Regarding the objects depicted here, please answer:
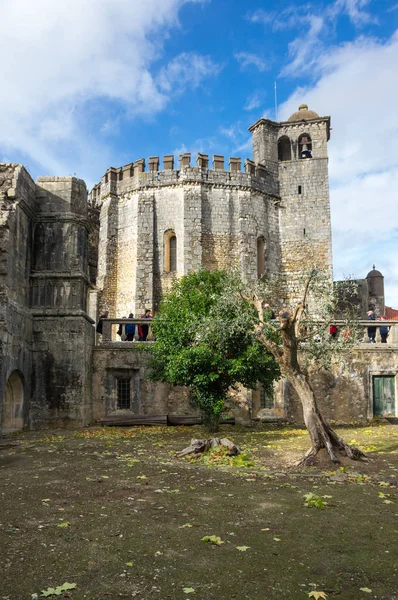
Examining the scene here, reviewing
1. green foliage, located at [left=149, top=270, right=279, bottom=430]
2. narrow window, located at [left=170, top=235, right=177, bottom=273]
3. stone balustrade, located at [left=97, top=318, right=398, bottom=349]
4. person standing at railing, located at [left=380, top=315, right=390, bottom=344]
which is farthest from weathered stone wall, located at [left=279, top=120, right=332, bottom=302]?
green foliage, located at [left=149, top=270, right=279, bottom=430]

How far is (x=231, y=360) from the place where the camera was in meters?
13.9

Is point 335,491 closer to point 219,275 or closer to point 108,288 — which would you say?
point 219,275

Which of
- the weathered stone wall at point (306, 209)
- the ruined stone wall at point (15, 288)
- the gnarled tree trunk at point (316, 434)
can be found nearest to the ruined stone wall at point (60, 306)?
the ruined stone wall at point (15, 288)

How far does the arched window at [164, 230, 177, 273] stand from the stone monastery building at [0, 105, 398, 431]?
9 centimetres

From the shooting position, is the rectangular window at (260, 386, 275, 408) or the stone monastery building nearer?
the stone monastery building

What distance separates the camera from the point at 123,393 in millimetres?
18359

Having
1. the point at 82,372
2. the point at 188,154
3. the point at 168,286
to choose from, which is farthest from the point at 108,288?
the point at 82,372

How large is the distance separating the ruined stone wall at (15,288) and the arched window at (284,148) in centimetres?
2484

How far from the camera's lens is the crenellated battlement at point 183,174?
32694 mm

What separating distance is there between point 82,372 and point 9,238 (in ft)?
16.0

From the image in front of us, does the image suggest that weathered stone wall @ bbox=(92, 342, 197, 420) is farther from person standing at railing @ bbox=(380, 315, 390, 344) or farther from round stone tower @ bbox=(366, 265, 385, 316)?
round stone tower @ bbox=(366, 265, 385, 316)

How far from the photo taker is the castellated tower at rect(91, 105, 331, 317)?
106 feet

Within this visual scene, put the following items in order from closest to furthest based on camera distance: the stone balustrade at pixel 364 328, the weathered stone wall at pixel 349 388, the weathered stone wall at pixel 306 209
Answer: the weathered stone wall at pixel 349 388, the stone balustrade at pixel 364 328, the weathered stone wall at pixel 306 209

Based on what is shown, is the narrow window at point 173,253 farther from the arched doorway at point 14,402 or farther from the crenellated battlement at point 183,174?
the arched doorway at point 14,402
